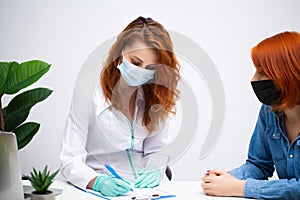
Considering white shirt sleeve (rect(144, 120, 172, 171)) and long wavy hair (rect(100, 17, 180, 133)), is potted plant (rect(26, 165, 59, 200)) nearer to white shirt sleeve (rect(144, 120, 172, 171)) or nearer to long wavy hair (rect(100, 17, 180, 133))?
long wavy hair (rect(100, 17, 180, 133))

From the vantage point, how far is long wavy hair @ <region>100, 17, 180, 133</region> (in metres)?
1.21

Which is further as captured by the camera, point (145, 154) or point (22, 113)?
point (145, 154)

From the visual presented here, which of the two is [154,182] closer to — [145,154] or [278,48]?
[145,154]

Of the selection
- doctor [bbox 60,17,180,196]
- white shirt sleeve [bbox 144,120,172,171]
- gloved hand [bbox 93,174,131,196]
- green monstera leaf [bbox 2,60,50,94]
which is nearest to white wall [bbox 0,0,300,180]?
white shirt sleeve [bbox 144,120,172,171]

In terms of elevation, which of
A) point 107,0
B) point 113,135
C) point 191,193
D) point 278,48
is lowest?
point 191,193

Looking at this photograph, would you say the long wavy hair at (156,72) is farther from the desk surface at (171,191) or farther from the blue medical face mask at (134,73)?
the desk surface at (171,191)

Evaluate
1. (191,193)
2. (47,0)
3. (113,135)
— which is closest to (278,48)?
(191,193)

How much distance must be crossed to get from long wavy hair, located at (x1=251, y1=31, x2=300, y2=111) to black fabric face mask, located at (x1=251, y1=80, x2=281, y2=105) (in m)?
0.02

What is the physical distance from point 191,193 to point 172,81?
37 centimetres

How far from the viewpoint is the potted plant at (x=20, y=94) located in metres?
1.04

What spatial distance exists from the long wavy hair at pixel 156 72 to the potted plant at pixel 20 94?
22cm

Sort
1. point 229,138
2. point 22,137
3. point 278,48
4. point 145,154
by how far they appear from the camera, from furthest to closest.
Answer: point 229,138
point 145,154
point 22,137
point 278,48

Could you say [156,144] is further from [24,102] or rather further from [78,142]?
[24,102]

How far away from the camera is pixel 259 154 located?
1.45m
